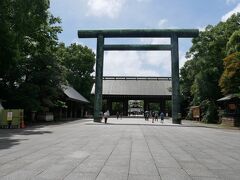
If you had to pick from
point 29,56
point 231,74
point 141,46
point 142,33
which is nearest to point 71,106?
point 29,56

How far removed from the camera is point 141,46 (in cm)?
3394

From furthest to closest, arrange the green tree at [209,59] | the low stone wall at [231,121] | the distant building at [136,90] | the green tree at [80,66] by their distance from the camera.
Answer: the green tree at [80,66], the distant building at [136,90], the green tree at [209,59], the low stone wall at [231,121]

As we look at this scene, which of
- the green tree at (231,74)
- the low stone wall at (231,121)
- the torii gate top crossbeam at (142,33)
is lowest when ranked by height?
the low stone wall at (231,121)

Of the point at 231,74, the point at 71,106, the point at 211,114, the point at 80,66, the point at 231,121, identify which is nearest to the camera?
the point at 231,74

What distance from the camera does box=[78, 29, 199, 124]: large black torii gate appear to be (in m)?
32.6

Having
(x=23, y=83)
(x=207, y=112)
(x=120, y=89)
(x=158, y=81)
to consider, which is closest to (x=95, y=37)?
(x=23, y=83)

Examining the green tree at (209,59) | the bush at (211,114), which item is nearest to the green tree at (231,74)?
the bush at (211,114)

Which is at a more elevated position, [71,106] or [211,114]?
[71,106]

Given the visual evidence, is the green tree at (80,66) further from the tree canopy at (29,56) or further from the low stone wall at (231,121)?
the low stone wall at (231,121)

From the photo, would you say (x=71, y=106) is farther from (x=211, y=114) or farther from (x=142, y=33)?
(x=142, y=33)

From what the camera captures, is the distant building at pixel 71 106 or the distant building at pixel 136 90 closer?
the distant building at pixel 71 106

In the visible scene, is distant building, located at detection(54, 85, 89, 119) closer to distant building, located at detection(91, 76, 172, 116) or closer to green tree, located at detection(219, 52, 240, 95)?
distant building, located at detection(91, 76, 172, 116)

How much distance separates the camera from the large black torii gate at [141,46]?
3262 centimetres

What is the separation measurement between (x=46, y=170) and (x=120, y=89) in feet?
171
